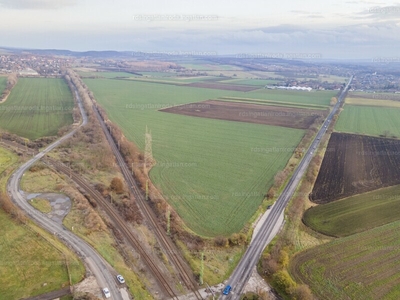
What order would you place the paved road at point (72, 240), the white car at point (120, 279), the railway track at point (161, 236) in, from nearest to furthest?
the white car at point (120, 279) < the paved road at point (72, 240) < the railway track at point (161, 236)

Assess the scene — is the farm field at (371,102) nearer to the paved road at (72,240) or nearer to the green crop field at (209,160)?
the green crop field at (209,160)

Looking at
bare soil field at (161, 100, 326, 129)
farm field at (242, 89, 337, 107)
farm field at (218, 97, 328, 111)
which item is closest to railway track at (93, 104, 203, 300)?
bare soil field at (161, 100, 326, 129)

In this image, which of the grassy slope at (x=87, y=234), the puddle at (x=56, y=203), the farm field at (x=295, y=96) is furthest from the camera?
the farm field at (x=295, y=96)

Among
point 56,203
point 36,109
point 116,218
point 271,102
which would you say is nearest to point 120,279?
point 116,218

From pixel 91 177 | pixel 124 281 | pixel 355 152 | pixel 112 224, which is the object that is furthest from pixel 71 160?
pixel 355 152

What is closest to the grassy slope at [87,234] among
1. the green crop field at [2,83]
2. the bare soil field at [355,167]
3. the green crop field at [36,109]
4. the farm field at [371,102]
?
the green crop field at [36,109]

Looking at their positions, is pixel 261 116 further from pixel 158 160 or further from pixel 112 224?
pixel 112 224
